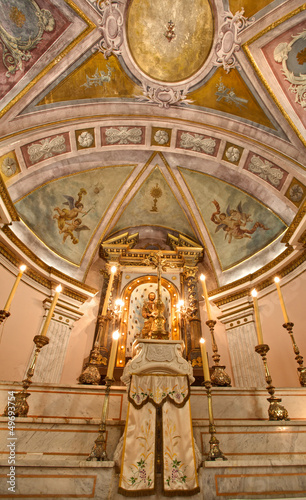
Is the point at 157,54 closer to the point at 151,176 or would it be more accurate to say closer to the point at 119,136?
the point at 119,136

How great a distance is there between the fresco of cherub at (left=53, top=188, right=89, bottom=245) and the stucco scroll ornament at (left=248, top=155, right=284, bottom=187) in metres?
5.24

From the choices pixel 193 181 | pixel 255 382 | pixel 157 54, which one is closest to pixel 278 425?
pixel 255 382

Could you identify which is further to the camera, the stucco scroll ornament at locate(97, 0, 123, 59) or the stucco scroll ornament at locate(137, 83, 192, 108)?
the stucco scroll ornament at locate(137, 83, 192, 108)

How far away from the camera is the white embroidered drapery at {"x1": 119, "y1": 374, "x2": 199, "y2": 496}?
8.46 feet

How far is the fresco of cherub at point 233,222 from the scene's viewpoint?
9.09 meters

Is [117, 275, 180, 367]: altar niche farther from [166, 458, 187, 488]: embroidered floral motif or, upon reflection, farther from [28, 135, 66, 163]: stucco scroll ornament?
[166, 458, 187, 488]: embroidered floral motif

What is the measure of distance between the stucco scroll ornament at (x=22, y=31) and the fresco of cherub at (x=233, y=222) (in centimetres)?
646

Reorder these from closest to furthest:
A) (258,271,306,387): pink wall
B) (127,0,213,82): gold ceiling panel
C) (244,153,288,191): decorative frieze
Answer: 1. (258,271,306,387): pink wall
2. (127,0,213,82): gold ceiling panel
3. (244,153,288,191): decorative frieze

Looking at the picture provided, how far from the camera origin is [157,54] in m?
7.41

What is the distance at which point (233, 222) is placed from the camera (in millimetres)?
9438

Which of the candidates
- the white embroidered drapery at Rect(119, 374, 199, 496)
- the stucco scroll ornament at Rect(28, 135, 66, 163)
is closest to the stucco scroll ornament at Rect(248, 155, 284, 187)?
the stucco scroll ornament at Rect(28, 135, 66, 163)

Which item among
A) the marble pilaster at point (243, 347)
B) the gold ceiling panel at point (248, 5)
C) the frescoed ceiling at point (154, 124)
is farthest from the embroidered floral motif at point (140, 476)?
the gold ceiling panel at point (248, 5)

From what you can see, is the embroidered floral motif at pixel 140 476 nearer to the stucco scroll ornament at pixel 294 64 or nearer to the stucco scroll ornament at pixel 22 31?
the stucco scroll ornament at pixel 22 31

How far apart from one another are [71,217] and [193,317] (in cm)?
496
